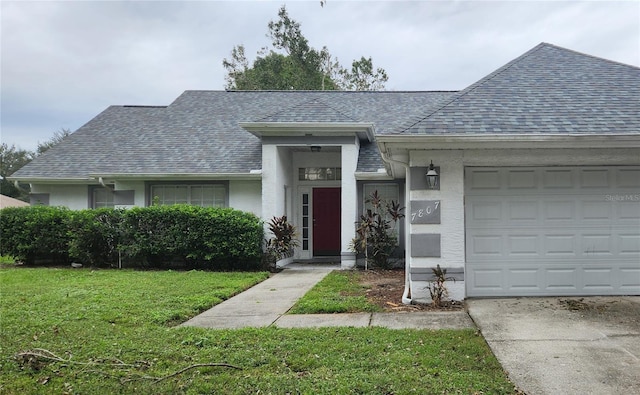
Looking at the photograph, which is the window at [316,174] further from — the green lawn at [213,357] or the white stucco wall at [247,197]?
the green lawn at [213,357]

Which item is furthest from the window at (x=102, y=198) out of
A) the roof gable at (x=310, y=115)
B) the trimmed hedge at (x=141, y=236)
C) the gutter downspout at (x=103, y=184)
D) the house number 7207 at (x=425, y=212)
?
the house number 7207 at (x=425, y=212)

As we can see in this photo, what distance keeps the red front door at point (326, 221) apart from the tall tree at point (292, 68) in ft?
55.5

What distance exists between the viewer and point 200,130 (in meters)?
15.6

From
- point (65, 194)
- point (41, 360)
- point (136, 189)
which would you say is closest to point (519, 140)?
point (41, 360)

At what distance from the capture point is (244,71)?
3412cm

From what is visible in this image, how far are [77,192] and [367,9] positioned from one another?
1269 centimetres

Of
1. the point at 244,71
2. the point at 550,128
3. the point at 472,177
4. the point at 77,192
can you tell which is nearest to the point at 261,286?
the point at 472,177

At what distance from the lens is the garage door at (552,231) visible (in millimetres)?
7527

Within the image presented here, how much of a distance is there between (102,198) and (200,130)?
12.6 ft

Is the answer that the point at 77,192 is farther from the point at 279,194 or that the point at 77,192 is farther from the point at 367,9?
the point at 367,9

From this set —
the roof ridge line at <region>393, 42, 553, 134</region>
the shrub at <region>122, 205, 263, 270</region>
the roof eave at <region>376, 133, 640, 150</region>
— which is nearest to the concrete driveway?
the roof eave at <region>376, 133, 640, 150</region>

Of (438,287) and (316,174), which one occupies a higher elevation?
(316,174)

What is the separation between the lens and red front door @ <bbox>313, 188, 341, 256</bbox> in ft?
48.5

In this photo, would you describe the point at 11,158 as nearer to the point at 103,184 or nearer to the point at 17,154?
the point at 17,154
